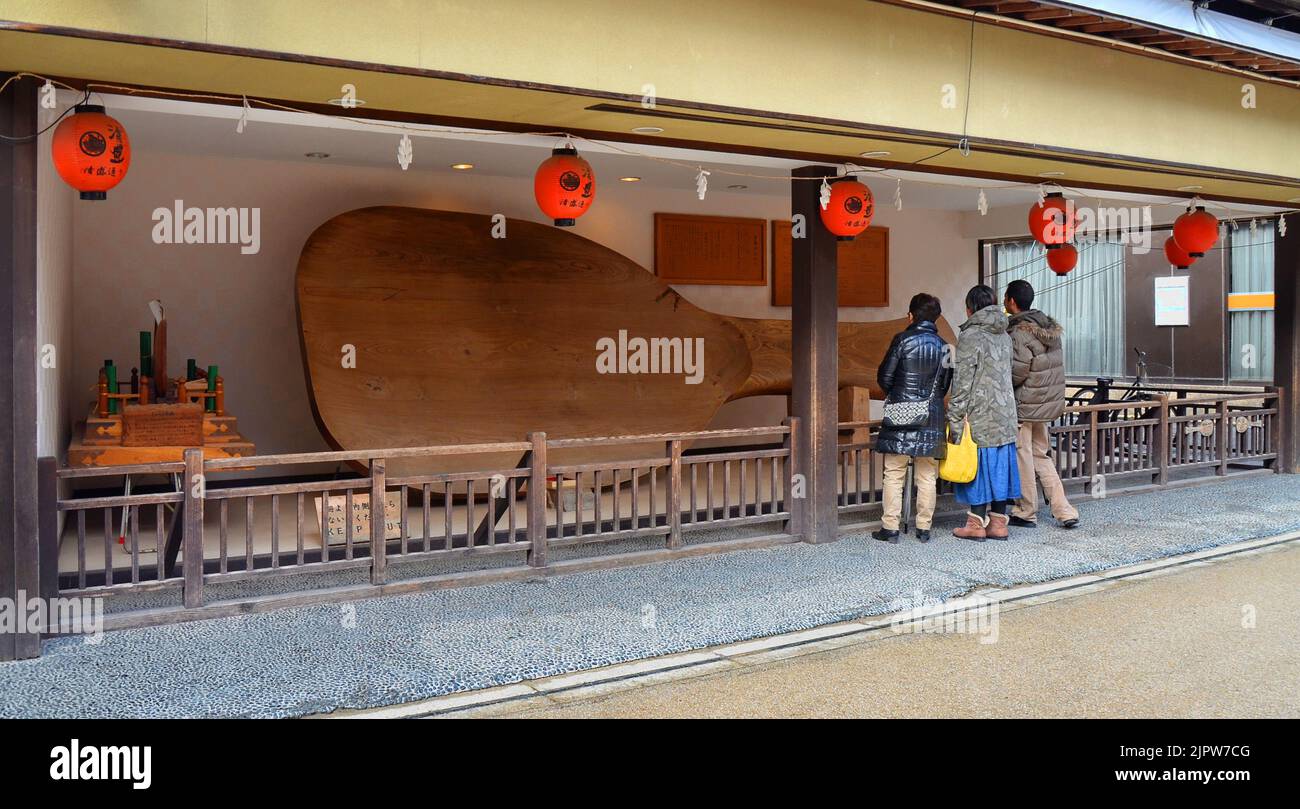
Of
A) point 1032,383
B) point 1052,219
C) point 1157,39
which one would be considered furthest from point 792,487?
point 1157,39

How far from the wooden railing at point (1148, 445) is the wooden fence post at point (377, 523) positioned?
2782 mm

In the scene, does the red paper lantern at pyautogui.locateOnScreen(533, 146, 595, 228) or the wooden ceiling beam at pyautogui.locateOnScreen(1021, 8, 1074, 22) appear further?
the wooden ceiling beam at pyautogui.locateOnScreen(1021, 8, 1074, 22)

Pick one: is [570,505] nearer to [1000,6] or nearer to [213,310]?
[213,310]

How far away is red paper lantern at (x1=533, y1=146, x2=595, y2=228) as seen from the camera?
5.06m

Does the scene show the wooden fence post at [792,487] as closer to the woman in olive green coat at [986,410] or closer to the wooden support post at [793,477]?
the wooden support post at [793,477]

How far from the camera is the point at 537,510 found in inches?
211

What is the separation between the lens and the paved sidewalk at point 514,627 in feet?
12.0

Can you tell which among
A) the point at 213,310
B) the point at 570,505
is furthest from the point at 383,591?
the point at 213,310

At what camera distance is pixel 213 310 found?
7344mm

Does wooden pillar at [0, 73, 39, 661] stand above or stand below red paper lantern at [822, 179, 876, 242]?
below

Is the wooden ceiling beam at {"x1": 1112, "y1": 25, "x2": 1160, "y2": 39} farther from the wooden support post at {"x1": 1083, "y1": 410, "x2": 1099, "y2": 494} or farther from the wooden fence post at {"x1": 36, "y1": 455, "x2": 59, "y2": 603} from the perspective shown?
the wooden fence post at {"x1": 36, "y1": 455, "x2": 59, "y2": 603}

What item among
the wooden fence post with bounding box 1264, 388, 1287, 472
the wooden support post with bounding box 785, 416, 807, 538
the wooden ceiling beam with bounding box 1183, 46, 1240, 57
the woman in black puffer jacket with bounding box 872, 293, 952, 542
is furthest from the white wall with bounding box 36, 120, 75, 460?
the wooden fence post with bounding box 1264, 388, 1287, 472

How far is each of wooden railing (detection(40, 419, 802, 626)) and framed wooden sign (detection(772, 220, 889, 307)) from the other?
10.0 ft

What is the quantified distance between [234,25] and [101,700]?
2294 millimetres
